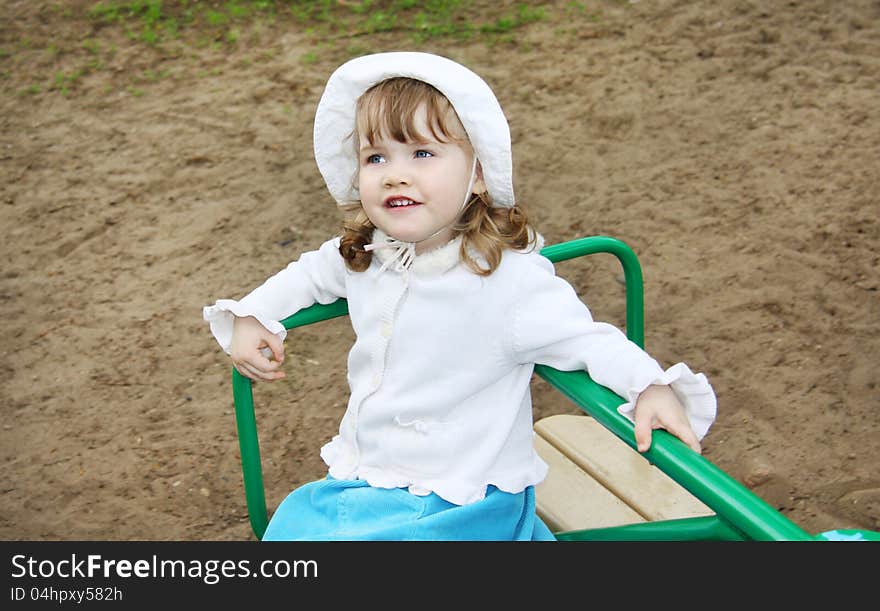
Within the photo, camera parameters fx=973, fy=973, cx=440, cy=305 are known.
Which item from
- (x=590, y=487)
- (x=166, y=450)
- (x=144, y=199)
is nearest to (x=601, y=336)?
(x=590, y=487)

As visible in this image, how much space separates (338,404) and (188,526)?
0.58 meters

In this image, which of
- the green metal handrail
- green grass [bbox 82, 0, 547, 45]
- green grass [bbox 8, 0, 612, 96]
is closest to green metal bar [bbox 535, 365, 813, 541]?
the green metal handrail

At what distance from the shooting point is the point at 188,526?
8.40 ft

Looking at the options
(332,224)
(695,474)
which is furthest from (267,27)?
(695,474)

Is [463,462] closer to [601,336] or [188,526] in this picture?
[601,336]

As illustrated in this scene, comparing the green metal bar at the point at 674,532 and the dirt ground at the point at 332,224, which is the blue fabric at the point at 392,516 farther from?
the dirt ground at the point at 332,224

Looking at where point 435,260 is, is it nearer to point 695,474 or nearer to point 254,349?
point 254,349

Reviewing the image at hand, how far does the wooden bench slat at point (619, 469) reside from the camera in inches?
78.6

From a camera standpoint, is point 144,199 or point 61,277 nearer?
point 61,277

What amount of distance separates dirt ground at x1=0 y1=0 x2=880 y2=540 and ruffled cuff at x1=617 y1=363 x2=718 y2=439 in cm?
120

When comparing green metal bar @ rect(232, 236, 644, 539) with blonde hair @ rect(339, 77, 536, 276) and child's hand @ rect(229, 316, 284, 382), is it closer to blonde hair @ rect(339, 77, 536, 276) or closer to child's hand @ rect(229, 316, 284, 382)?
child's hand @ rect(229, 316, 284, 382)

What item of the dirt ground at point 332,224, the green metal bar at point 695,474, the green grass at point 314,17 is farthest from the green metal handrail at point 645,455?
the green grass at point 314,17

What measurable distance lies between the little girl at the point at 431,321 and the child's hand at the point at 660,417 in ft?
0.22
